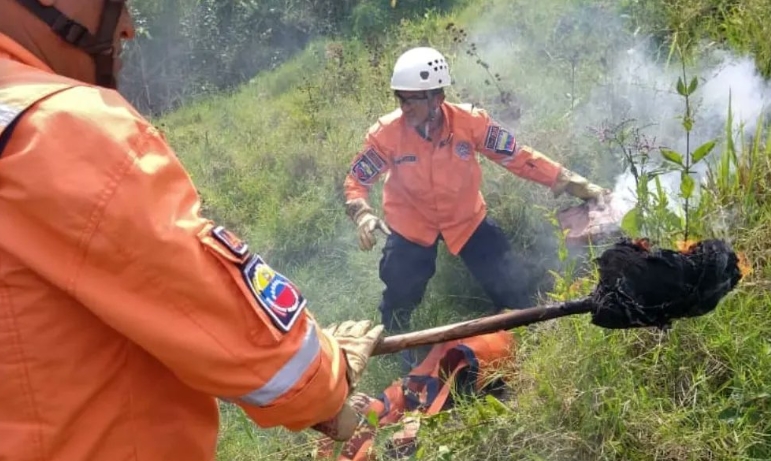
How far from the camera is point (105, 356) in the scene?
5.09 feet

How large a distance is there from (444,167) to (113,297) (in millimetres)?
3521

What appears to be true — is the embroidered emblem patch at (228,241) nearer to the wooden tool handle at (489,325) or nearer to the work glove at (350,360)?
the work glove at (350,360)

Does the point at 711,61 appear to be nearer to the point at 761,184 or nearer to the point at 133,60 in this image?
the point at 761,184

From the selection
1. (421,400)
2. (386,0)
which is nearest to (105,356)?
(421,400)

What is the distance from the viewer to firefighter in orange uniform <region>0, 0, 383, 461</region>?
135 cm

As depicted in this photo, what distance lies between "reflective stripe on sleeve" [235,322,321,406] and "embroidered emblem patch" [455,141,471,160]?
3242mm

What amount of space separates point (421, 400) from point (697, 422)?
147 cm

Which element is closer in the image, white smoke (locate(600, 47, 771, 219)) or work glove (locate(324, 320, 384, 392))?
work glove (locate(324, 320, 384, 392))

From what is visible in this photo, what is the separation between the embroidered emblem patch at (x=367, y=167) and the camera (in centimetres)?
493

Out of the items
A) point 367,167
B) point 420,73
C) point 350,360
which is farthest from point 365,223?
point 350,360

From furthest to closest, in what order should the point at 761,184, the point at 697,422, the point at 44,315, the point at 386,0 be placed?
the point at 386,0, the point at 761,184, the point at 697,422, the point at 44,315

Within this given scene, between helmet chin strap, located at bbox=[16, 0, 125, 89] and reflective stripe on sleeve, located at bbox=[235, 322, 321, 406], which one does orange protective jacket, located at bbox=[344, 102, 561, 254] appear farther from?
reflective stripe on sleeve, located at bbox=[235, 322, 321, 406]

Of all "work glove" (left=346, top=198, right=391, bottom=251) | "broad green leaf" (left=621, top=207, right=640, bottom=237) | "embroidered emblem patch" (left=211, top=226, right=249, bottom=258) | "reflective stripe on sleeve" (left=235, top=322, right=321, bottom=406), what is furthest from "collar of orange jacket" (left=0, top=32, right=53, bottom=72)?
"work glove" (left=346, top=198, right=391, bottom=251)

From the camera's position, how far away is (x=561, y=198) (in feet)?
16.6
